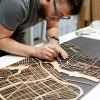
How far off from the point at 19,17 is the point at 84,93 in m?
0.60

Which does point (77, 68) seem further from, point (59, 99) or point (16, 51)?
point (16, 51)

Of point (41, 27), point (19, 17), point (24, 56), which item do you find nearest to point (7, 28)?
point (19, 17)

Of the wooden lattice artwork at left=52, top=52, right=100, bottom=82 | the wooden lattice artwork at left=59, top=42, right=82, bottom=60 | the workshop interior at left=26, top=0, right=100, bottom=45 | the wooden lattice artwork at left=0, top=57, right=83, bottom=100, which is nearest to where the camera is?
the wooden lattice artwork at left=0, top=57, right=83, bottom=100

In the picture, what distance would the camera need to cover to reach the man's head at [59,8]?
31.9 inches

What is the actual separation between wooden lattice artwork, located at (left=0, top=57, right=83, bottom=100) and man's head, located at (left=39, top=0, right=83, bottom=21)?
371 millimetres

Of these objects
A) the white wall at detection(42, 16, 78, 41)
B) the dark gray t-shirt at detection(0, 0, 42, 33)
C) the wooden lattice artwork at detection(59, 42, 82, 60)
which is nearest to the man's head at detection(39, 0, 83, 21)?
the dark gray t-shirt at detection(0, 0, 42, 33)

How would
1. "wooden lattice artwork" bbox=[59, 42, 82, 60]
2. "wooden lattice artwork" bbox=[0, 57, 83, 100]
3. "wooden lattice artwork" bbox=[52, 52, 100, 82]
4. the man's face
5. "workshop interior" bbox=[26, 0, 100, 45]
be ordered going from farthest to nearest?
"workshop interior" bbox=[26, 0, 100, 45] < "wooden lattice artwork" bbox=[59, 42, 82, 60] < the man's face < "wooden lattice artwork" bbox=[52, 52, 100, 82] < "wooden lattice artwork" bbox=[0, 57, 83, 100]

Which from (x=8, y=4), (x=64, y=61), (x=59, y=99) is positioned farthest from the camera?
(x=64, y=61)

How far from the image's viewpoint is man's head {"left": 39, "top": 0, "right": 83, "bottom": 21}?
2.66ft

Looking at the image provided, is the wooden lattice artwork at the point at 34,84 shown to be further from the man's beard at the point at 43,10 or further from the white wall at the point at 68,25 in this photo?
the white wall at the point at 68,25

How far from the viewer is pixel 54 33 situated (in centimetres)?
125

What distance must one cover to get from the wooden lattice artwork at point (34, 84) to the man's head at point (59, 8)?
0.37m

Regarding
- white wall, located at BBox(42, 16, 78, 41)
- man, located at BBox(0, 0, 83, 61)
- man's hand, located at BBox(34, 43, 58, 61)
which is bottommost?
Result: white wall, located at BBox(42, 16, 78, 41)

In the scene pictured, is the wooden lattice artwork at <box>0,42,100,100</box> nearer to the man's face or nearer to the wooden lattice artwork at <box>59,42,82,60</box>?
the wooden lattice artwork at <box>59,42,82,60</box>
